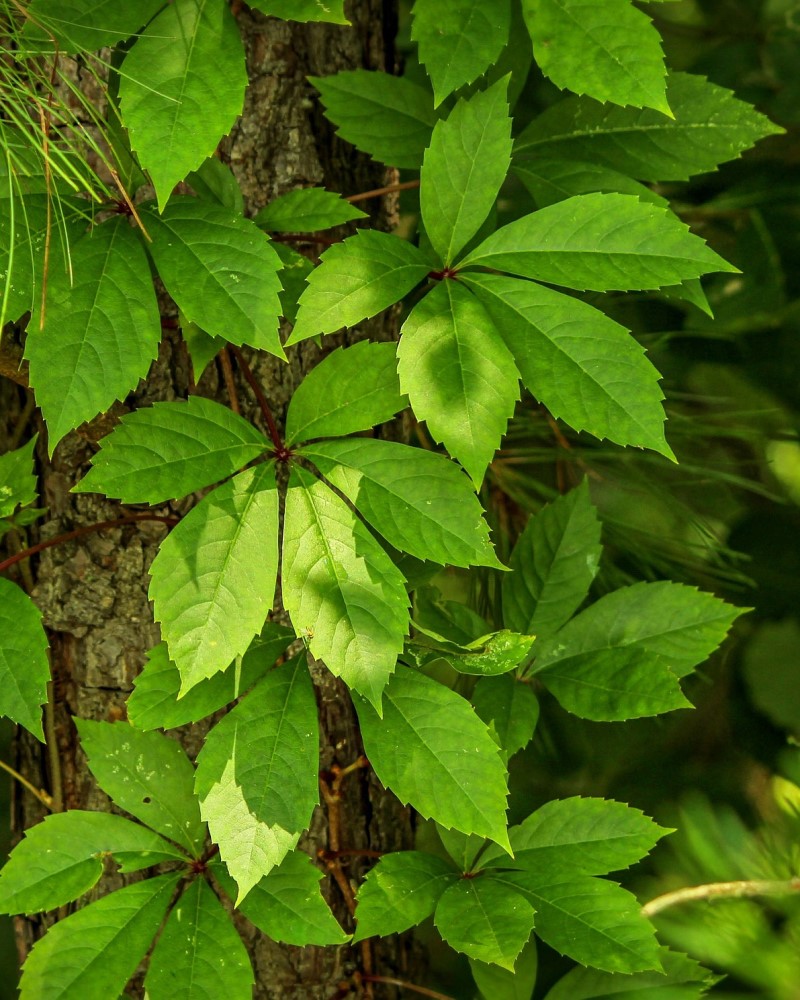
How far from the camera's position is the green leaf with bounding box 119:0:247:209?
801 mm

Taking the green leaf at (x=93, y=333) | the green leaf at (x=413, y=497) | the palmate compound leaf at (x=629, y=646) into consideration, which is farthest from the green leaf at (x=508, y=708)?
the green leaf at (x=93, y=333)

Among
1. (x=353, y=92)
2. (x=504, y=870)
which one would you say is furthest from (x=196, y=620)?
(x=353, y=92)

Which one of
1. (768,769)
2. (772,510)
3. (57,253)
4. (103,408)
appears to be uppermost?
(57,253)

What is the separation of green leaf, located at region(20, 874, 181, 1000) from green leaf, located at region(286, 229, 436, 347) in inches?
20.8

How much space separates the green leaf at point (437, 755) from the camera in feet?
2.77

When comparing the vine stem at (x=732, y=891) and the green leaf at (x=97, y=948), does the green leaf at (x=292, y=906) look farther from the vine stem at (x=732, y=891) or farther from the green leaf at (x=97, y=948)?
the vine stem at (x=732, y=891)

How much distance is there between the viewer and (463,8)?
916mm

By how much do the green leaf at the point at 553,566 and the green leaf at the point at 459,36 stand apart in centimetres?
44

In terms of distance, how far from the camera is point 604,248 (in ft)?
2.86

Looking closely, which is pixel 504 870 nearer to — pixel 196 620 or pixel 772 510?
pixel 196 620

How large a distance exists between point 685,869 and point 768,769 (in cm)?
67

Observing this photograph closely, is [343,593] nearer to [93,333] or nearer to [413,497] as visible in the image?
[413,497]

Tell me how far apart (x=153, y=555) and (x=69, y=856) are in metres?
0.29

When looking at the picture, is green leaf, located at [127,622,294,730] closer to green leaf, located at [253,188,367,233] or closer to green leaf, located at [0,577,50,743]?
green leaf, located at [0,577,50,743]
